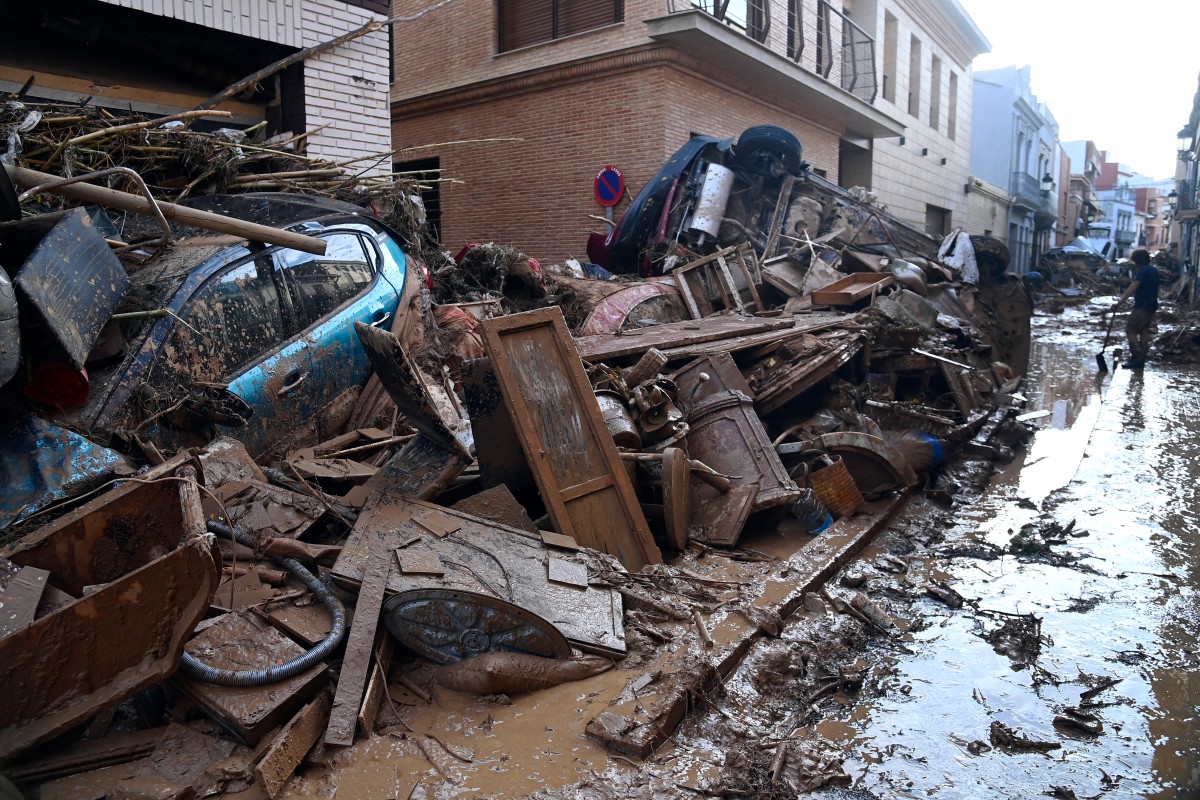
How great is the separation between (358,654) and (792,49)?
17.0 metres

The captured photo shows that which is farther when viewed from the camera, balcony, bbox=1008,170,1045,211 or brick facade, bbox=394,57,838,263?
balcony, bbox=1008,170,1045,211

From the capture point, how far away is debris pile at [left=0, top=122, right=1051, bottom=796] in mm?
2729

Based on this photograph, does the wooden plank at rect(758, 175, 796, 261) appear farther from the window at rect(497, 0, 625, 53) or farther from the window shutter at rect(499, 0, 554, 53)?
the window shutter at rect(499, 0, 554, 53)

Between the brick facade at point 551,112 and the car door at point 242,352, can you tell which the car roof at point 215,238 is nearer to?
the car door at point 242,352

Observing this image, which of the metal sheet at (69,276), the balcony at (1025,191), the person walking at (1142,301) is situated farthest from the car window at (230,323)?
the balcony at (1025,191)

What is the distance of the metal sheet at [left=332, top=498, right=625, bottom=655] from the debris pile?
0.01 meters

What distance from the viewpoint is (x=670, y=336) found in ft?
23.1

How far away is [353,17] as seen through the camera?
898cm

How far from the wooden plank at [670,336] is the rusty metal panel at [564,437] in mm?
1571

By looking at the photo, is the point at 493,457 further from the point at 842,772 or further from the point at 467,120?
the point at 467,120

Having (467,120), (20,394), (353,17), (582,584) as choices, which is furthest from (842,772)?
(467,120)

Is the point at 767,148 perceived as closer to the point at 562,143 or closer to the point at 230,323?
the point at 562,143

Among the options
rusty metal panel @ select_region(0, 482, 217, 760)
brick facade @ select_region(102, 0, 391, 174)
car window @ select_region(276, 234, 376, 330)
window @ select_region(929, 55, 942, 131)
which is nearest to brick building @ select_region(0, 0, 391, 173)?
brick facade @ select_region(102, 0, 391, 174)

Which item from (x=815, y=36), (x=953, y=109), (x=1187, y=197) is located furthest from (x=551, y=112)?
(x=1187, y=197)
